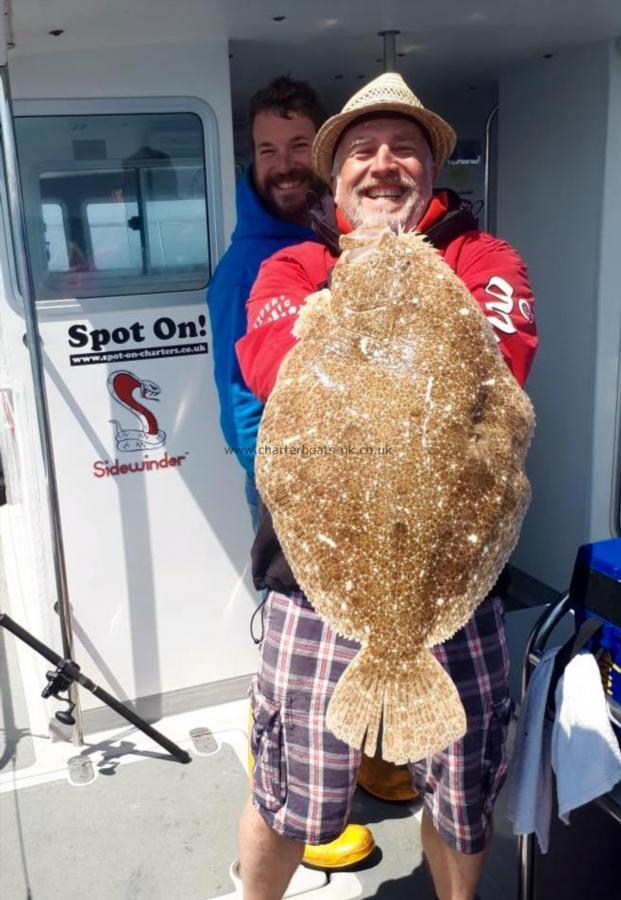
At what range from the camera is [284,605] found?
219cm

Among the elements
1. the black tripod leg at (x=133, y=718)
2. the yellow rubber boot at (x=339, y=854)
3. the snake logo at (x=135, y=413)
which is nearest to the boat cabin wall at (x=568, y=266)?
the yellow rubber boot at (x=339, y=854)

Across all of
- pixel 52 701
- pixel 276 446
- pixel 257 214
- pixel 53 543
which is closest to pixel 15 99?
pixel 257 214

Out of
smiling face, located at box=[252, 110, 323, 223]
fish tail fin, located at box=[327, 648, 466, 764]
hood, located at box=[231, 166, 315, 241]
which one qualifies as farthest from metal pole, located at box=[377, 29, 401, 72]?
fish tail fin, located at box=[327, 648, 466, 764]

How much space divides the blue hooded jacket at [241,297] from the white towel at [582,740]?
1249 millimetres

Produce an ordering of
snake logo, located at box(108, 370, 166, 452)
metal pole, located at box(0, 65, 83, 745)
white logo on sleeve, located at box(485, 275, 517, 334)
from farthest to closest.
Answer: snake logo, located at box(108, 370, 166, 452) < metal pole, located at box(0, 65, 83, 745) < white logo on sleeve, located at box(485, 275, 517, 334)

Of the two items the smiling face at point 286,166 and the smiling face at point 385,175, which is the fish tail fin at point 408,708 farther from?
the smiling face at point 286,166

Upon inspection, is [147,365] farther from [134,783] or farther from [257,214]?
[134,783]

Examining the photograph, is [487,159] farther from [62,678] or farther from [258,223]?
[62,678]

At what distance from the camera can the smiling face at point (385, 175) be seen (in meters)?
2.02

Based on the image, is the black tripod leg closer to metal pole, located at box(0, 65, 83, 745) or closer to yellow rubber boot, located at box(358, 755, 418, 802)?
metal pole, located at box(0, 65, 83, 745)

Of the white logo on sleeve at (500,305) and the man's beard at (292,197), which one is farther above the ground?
the man's beard at (292,197)

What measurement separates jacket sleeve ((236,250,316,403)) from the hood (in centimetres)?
80

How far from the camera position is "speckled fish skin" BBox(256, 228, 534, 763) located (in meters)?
1.59

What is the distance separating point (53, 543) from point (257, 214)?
61.4 inches
